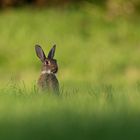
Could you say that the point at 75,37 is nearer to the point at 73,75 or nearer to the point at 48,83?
the point at 73,75

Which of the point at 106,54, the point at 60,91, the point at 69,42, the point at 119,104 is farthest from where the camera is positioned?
the point at 69,42

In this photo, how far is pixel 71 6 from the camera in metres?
20.1

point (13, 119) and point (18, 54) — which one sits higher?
point (18, 54)

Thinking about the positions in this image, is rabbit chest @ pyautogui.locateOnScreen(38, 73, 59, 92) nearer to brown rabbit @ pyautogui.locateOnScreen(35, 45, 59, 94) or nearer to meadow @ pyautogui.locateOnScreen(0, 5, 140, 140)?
brown rabbit @ pyautogui.locateOnScreen(35, 45, 59, 94)

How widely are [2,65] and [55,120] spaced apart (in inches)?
425

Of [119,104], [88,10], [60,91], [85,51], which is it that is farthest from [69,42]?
[119,104]

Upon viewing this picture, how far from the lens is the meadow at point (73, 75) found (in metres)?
5.59

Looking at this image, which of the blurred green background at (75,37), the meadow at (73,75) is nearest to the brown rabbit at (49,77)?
the meadow at (73,75)

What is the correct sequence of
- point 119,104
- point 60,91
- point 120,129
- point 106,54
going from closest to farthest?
point 120,129 < point 119,104 < point 60,91 < point 106,54

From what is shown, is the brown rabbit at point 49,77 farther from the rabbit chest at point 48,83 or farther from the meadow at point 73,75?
the meadow at point 73,75

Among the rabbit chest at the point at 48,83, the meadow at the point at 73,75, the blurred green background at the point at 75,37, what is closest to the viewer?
the meadow at the point at 73,75

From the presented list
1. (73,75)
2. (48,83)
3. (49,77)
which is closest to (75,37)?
(73,75)

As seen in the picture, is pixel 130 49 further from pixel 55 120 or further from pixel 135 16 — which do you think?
pixel 55 120

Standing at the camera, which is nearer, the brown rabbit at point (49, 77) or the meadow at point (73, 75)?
the meadow at point (73, 75)
